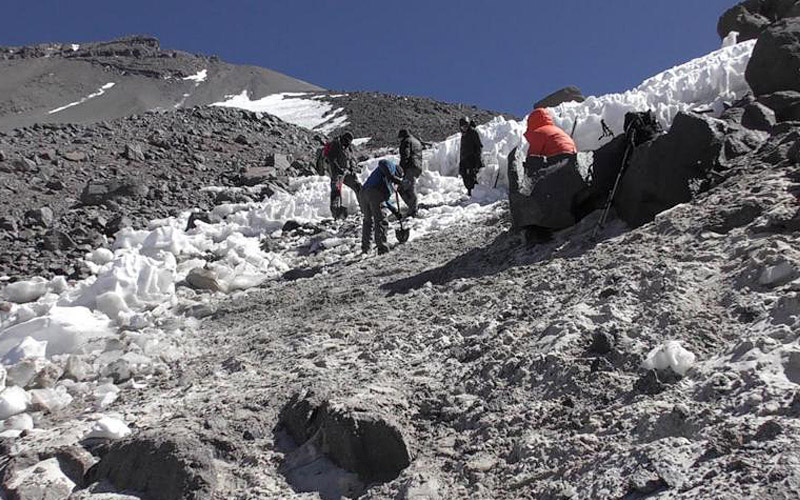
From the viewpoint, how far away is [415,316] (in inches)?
231

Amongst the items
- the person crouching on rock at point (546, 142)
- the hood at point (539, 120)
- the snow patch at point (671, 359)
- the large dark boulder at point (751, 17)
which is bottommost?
the snow patch at point (671, 359)

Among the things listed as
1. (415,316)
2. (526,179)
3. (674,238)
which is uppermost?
(526,179)

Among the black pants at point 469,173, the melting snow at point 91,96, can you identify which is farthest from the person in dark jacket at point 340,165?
the melting snow at point 91,96

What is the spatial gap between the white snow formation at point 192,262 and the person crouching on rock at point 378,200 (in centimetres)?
42

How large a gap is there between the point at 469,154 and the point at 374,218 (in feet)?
9.17

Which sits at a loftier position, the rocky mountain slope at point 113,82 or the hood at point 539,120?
the rocky mountain slope at point 113,82

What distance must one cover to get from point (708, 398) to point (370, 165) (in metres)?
11.8

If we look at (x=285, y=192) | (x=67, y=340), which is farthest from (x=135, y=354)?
(x=285, y=192)

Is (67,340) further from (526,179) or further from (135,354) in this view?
(526,179)

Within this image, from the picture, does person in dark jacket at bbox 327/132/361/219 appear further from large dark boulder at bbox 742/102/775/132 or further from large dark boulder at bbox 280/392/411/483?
large dark boulder at bbox 280/392/411/483

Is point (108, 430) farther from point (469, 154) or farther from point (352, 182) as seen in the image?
point (469, 154)

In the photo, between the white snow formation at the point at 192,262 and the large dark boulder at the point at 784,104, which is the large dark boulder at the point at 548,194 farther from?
the white snow formation at the point at 192,262

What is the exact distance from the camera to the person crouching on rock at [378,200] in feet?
29.0

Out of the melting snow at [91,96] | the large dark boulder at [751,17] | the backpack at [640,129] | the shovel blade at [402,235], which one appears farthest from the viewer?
the melting snow at [91,96]
